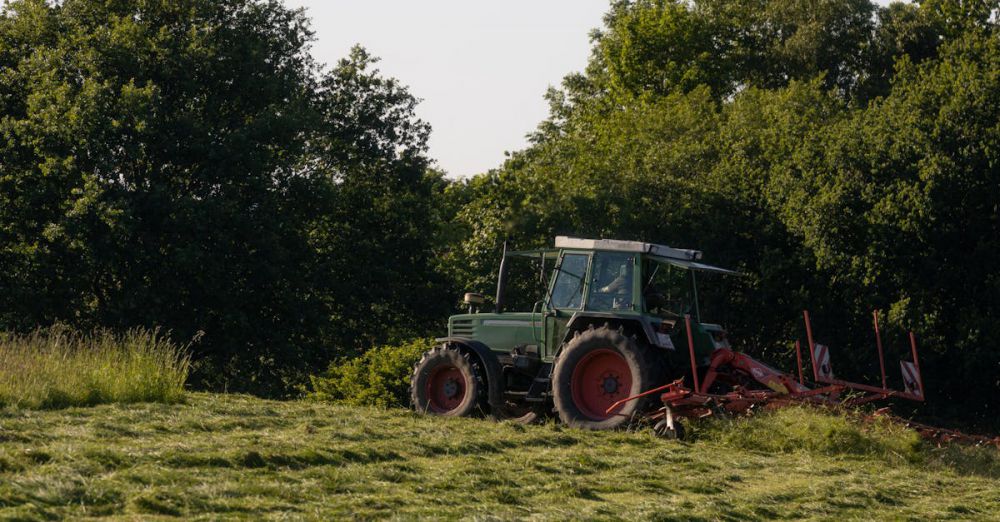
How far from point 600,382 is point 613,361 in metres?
0.28

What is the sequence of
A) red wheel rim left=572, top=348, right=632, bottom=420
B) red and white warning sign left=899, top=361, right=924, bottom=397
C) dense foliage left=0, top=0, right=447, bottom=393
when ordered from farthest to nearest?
dense foliage left=0, top=0, right=447, bottom=393 < red and white warning sign left=899, top=361, right=924, bottom=397 < red wheel rim left=572, top=348, right=632, bottom=420

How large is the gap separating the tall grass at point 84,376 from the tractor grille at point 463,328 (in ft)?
11.3

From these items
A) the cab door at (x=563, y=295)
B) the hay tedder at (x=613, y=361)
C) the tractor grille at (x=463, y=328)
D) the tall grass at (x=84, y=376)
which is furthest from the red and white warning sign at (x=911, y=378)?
the tall grass at (x=84, y=376)

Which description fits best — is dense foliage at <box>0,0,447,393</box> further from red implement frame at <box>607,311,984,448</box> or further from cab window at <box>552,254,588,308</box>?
red implement frame at <box>607,311,984,448</box>

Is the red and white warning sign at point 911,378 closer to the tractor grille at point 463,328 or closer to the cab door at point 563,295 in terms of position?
the cab door at point 563,295

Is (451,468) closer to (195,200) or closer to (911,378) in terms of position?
(911,378)

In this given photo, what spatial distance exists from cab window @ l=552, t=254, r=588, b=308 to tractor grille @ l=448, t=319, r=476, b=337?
153cm

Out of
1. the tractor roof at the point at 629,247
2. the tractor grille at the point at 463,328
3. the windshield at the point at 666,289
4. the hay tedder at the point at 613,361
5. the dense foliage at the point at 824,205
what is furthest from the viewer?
the dense foliage at the point at 824,205

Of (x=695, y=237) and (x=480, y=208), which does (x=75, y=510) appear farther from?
(x=480, y=208)

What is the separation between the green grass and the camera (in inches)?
285

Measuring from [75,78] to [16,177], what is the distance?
8.42ft

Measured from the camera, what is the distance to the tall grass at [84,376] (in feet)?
42.1

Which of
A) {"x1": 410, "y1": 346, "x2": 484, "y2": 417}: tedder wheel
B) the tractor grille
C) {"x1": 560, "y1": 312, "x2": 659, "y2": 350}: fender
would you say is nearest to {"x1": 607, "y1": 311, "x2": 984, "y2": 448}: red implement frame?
{"x1": 560, "y1": 312, "x2": 659, "y2": 350}: fender

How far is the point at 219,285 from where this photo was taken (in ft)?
79.5
